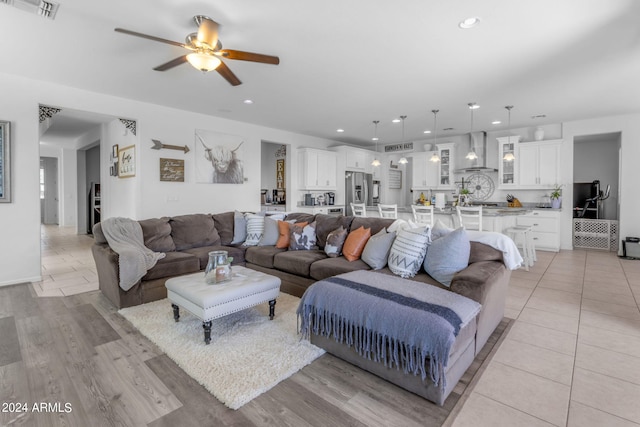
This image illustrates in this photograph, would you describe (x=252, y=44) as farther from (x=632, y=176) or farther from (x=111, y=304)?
(x=632, y=176)

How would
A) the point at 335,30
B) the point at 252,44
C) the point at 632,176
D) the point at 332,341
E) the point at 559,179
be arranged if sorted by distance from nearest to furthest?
the point at 332,341, the point at 335,30, the point at 252,44, the point at 632,176, the point at 559,179

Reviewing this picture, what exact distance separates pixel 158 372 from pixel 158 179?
13.0 feet

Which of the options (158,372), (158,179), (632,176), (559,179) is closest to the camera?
(158,372)

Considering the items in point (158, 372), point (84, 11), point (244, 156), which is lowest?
point (158, 372)

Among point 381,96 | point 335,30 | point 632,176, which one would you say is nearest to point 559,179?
point 632,176

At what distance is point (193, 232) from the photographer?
425 cm

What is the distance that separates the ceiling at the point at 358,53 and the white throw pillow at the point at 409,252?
6.00 ft

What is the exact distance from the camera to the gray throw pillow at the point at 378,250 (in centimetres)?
303

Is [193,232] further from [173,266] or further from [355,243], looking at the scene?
[355,243]

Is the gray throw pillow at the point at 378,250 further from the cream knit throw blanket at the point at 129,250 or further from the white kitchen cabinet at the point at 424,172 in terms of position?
the white kitchen cabinet at the point at 424,172

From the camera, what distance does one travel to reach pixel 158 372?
2.06 metres

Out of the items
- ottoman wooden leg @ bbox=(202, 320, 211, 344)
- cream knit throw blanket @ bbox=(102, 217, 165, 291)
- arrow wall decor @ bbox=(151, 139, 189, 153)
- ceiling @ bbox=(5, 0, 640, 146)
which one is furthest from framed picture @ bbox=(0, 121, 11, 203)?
ottoman wooden leg @ bbox=(202, 320, 211, 344)

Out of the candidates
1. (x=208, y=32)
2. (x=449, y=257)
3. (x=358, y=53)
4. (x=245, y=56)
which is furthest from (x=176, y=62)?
(x=449, y=257)

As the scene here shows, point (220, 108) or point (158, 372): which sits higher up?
point (220, 108)
